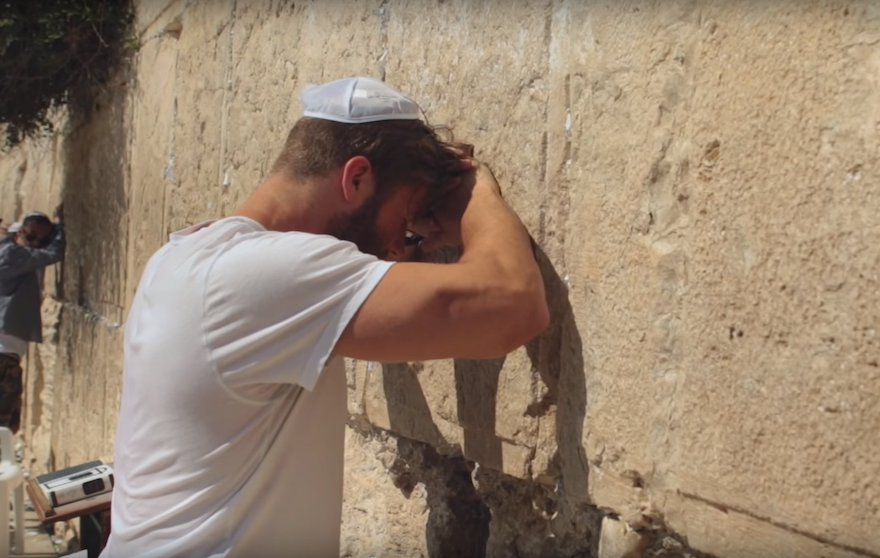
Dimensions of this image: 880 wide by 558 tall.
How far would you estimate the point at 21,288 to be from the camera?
681cm

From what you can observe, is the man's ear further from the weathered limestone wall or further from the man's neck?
the weathered limestone wall

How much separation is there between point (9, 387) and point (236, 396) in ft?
19.4

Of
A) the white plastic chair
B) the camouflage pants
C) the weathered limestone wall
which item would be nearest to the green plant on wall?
the camouflage pants

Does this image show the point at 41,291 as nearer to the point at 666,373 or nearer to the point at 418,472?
the point at 418,472

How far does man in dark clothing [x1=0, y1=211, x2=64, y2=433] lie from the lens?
6633mm

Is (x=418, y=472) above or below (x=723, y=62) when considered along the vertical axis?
below

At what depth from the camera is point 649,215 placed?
5.45ft

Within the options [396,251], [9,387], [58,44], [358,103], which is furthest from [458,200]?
[9,387]

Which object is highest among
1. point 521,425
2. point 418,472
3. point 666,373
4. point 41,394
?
point 666,373

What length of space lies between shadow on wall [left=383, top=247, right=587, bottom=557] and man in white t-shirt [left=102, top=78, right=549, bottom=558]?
8.1 inches

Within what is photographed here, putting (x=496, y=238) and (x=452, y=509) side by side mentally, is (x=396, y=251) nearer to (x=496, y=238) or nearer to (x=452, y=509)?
(x=496, y=238)

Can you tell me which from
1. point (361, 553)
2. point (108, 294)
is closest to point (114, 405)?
point (108, 294)

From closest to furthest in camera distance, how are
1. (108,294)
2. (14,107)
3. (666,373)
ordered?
(666,373) < (108,294) < (14,107)

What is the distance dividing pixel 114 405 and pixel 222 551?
3682 mm
